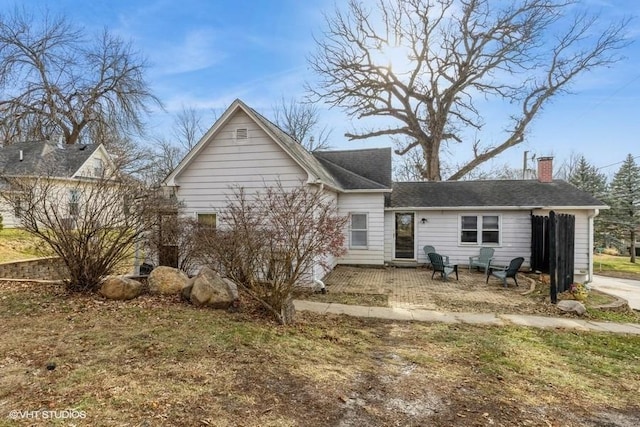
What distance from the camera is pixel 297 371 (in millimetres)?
4387

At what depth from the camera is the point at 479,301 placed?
29.6 ft

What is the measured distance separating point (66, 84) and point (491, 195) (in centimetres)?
3227

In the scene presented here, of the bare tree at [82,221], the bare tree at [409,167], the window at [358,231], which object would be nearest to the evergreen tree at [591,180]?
the bare tree at [409,167]

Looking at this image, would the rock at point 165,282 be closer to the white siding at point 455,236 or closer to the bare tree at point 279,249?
the bare tree at point 279,249

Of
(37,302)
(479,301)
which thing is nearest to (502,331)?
(479,301)

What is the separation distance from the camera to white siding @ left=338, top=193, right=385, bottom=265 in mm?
13547

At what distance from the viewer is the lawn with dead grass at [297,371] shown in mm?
3420

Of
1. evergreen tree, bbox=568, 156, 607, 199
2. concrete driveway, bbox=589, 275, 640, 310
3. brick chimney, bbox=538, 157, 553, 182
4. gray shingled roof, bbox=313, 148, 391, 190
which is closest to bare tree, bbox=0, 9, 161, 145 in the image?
gray shingled roof, bbox=313, 148, 391, 190

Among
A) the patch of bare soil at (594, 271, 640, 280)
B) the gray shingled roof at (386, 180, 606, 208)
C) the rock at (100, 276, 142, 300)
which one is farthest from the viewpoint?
the patch of bare soil at (594, 271, 640, 280)

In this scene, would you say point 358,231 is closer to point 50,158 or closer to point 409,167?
point 409,167

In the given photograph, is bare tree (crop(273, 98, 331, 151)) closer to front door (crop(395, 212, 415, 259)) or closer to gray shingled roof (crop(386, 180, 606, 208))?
gray shingled roof (crop(386, 180, 606, 208))

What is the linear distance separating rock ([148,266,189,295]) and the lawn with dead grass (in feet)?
2.64

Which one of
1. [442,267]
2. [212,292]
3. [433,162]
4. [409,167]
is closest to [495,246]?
[442,267]

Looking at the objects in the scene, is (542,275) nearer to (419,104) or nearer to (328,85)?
(419,104)
